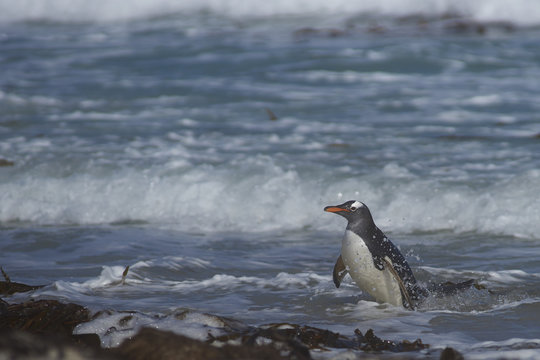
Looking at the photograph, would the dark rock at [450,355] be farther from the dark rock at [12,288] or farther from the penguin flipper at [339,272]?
the dark rock at [12,288]

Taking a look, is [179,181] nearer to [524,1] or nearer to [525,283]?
[525,283]

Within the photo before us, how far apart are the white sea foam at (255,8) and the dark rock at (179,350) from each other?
16475 millimetres

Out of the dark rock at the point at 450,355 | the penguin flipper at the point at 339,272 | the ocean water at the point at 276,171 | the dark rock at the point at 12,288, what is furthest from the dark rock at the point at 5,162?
the dark rock at the point at 450,355

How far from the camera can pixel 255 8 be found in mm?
20578

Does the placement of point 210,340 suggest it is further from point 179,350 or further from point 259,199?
point 259,199

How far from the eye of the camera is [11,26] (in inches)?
843

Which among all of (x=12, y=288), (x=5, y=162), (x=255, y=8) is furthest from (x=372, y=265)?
(x=255, y=8)

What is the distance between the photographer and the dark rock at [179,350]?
247 cm

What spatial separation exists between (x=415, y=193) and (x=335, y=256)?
6.04 ft

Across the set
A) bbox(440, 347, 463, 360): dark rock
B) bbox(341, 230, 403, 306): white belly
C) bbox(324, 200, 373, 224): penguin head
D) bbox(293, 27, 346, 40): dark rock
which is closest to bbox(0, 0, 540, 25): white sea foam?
bbox(293, 27, 346, 40): dark rock

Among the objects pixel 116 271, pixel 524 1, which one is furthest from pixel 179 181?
pixel 524 1

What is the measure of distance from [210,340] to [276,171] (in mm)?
5140

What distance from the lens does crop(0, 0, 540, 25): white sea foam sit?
1806 centimetres

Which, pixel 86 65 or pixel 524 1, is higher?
pixel 524 1
